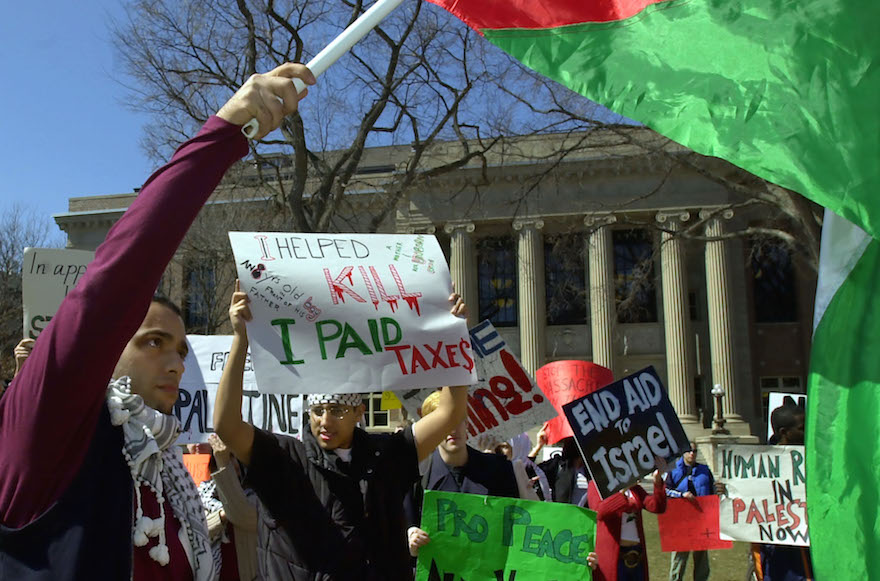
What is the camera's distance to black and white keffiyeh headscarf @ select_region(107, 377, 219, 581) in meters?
1.77

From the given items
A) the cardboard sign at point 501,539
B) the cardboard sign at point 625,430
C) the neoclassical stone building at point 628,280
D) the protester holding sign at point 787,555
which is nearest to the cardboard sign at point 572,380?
the protester holding sign at point 787,555

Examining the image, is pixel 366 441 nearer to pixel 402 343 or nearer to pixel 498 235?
pixel 402 343

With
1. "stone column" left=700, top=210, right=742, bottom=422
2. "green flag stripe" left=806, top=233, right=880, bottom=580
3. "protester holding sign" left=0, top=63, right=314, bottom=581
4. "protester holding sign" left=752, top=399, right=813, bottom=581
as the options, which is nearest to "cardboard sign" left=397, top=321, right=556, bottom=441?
"protester holding sign" left=752, top=399, right=813, bottom=581

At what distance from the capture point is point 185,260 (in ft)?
93.5

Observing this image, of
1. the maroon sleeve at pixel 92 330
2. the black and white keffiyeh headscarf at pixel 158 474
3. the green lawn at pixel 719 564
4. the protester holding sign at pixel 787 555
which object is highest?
the maroon sleeve at pixel 92 330

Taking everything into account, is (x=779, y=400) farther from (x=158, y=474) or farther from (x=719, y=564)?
(x=158, y=474)

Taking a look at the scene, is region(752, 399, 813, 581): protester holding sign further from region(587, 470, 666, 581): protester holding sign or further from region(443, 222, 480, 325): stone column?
region(443, 222, 480, 325): stone column

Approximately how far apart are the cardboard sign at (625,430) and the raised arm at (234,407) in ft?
10.3

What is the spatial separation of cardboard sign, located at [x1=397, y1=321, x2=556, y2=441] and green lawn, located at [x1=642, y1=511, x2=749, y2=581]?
602cm

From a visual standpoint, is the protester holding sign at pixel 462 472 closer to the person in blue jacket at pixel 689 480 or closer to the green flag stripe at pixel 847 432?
the green flag stripe at pixel 847 432

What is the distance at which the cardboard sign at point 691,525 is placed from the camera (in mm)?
8039

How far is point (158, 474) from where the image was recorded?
6.22 feet

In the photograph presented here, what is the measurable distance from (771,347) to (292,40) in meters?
33.6

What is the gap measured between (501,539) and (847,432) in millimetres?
2990
